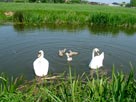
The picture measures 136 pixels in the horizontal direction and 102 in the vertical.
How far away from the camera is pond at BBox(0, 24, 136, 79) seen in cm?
1460

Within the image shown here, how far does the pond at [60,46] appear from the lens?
14602 mm

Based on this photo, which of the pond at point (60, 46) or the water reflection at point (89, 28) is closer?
the pond at point (60, 46)

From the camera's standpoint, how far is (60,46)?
19.3 meters

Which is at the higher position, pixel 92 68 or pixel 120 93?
pixel 120 93

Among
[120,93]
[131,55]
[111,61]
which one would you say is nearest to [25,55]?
[111,61]

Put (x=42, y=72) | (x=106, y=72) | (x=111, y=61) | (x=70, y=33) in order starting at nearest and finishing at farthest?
(x=42, y=72), (x=106, y=72), (x=111, y=61), (x=70, y=33)

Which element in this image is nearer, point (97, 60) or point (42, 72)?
point (42, 72)

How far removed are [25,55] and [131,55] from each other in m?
6.07

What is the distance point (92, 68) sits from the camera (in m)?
14.6

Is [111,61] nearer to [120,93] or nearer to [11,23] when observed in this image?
[120,93]

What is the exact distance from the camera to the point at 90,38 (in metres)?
22.6

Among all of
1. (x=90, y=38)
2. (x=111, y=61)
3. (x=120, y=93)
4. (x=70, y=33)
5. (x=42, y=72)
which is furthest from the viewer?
(x=70, y=33)

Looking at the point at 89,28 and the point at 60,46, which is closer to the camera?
the point at 60,46

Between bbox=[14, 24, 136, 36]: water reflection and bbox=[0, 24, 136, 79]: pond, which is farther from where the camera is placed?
bbox=[14, 24, 136, 36]: water reflection
